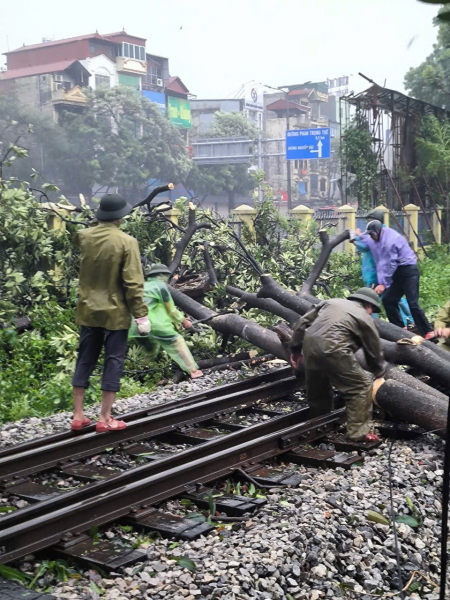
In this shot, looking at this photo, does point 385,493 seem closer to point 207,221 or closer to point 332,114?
point 207,221

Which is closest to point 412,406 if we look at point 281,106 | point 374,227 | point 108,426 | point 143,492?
point 108,426

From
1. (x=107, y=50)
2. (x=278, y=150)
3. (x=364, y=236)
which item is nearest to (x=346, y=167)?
(x=364, y=236)

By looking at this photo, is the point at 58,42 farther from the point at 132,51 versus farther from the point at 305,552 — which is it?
the point at 305,552

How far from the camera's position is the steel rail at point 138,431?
584cm

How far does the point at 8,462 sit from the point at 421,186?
82.9 feet

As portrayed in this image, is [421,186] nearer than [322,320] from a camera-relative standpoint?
No

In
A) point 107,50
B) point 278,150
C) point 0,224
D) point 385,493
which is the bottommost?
point 385,493

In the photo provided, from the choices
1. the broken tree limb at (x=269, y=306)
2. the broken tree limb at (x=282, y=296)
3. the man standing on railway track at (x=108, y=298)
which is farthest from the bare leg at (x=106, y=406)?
the broken tree limb at (x=269, y=306)

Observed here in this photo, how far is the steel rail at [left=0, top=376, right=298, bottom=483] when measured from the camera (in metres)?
5.84

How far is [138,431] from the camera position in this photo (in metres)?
6.85

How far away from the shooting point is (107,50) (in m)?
62.8

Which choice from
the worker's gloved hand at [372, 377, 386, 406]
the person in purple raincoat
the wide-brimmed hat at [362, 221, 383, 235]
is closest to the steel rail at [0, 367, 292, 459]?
the worker's gloved hand at [372, 377, 386, 406]

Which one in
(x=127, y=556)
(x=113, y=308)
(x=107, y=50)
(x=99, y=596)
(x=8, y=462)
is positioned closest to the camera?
(x=99, y=596)

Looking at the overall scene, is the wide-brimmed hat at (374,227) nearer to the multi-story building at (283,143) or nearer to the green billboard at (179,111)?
the green billboard at (179,111)
